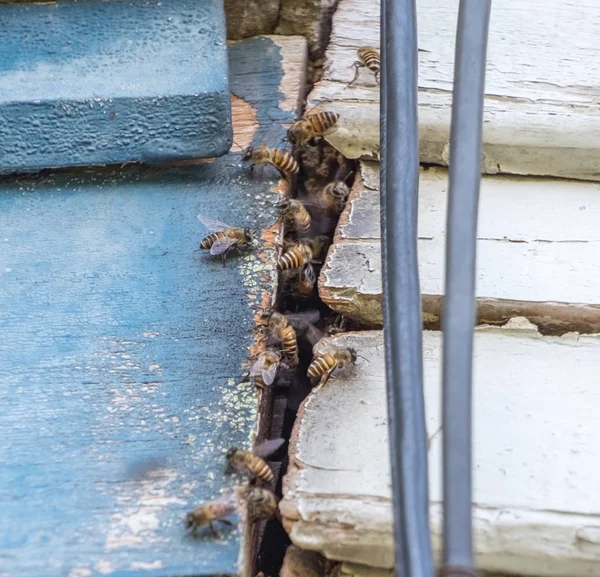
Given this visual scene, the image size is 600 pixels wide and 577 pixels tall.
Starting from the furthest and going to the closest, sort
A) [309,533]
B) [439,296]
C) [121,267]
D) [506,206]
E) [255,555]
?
[506,206]
[121,267]
[439,296]
[255,555]
[309,533]

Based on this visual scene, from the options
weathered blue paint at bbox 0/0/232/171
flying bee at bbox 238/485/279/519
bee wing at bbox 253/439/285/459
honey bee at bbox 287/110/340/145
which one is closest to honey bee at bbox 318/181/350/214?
honey bee at bbox 287/110/340/145

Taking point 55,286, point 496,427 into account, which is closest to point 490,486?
point 496,427

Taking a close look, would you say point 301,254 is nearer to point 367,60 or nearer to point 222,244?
point 222,244

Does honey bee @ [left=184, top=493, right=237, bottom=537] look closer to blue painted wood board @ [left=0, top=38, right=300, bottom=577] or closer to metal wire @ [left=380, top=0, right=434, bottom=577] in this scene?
blue painted wood board @ [left=0, top=38, right=300, bottom=577]

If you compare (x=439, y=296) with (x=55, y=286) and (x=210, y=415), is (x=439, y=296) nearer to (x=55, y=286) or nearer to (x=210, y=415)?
(x=210, y=415)

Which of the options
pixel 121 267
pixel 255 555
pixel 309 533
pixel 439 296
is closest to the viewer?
pixel 309 533
